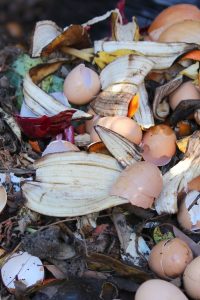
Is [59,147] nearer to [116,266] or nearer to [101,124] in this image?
[101,124]

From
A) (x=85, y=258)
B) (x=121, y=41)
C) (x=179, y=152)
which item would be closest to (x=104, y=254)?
(x=85, y=258)

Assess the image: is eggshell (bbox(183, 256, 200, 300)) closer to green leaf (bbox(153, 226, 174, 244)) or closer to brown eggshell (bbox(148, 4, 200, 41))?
green leaf (bbox(153, 226, 174, 244))

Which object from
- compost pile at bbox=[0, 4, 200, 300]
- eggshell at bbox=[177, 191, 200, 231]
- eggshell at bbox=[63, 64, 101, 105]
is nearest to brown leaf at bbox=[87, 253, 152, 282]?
compost pile at bbox=[0, 4, 200, 300]

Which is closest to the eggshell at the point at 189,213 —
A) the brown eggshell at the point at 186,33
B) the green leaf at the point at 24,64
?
the brown eggshell at the point at 186,33

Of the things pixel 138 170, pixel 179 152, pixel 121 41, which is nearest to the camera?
pixel 138 170

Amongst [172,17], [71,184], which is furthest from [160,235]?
[172,17]

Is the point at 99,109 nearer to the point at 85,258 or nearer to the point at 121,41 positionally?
the point at 121,41
